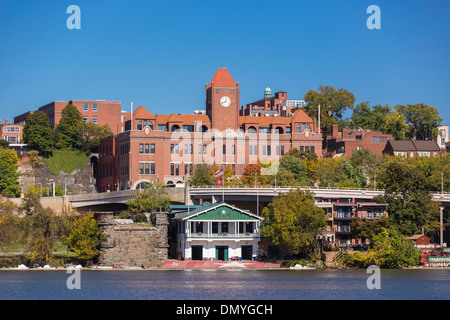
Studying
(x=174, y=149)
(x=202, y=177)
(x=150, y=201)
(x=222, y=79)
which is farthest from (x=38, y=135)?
(x=150, y=201)

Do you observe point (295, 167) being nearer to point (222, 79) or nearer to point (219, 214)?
point (222, 79)

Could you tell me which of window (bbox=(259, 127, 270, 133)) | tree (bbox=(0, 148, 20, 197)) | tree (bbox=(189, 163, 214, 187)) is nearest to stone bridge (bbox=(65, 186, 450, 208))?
tree (bbox=(189, 163, 214, 187))

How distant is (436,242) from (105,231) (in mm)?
53549

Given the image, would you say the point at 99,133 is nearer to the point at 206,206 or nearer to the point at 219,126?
the point at 219,126

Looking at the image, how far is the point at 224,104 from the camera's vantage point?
18175 centimetres

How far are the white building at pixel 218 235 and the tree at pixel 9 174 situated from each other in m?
54.0

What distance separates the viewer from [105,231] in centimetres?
11675

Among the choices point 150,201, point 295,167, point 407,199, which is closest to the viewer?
point 407,199

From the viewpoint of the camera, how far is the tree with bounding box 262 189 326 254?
115750 millimetres

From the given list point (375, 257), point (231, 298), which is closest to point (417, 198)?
point (375, 257)

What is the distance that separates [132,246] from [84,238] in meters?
6.07

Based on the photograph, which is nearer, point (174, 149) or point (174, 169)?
point (174, 169)

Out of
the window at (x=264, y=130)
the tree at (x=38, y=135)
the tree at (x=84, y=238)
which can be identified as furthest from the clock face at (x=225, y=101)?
the tree at (x=84, y=238)

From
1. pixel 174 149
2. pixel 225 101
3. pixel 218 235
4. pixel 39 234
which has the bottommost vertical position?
pixel 218 235
